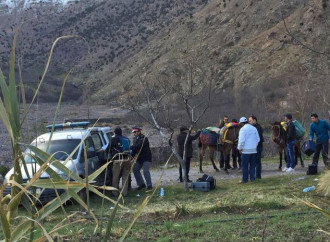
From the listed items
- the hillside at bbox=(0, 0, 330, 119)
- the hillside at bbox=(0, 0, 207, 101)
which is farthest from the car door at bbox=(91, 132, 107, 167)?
the hillside at bbox=(0, 0, 207, 101)

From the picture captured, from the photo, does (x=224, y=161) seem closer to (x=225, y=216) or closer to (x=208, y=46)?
(x=225, y=216)

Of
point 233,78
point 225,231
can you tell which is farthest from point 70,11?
point 225,231

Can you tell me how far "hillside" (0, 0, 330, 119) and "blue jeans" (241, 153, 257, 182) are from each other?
8.43 ft

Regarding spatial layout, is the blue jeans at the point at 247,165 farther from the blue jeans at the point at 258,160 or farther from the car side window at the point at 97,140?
the car side window at the point at 97,140

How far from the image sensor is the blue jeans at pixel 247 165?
528 inches

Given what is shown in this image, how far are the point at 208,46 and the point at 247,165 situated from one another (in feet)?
152

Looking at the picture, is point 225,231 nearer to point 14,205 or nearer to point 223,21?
point 14,205

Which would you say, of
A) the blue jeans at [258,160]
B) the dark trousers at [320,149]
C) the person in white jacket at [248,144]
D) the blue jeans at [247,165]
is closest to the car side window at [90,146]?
the person in white jacket at [248,144]

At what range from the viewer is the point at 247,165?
1355 centimetres

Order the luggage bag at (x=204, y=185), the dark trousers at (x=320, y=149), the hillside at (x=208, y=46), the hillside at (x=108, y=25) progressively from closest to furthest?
the luggage bag at (x=204, y=185) → the dark trousers at (x=320, y=149) → the hillside at (x=208, y=46) → the hillside at (x=108, y=25)

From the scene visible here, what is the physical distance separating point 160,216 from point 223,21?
61693 mm

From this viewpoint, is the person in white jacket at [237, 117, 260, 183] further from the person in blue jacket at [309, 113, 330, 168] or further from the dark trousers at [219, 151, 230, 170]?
the dark trousers at [219, 151, 230, 170]

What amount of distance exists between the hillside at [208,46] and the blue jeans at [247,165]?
2570 millimetres

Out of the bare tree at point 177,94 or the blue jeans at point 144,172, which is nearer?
the bare tree at point 177,94
